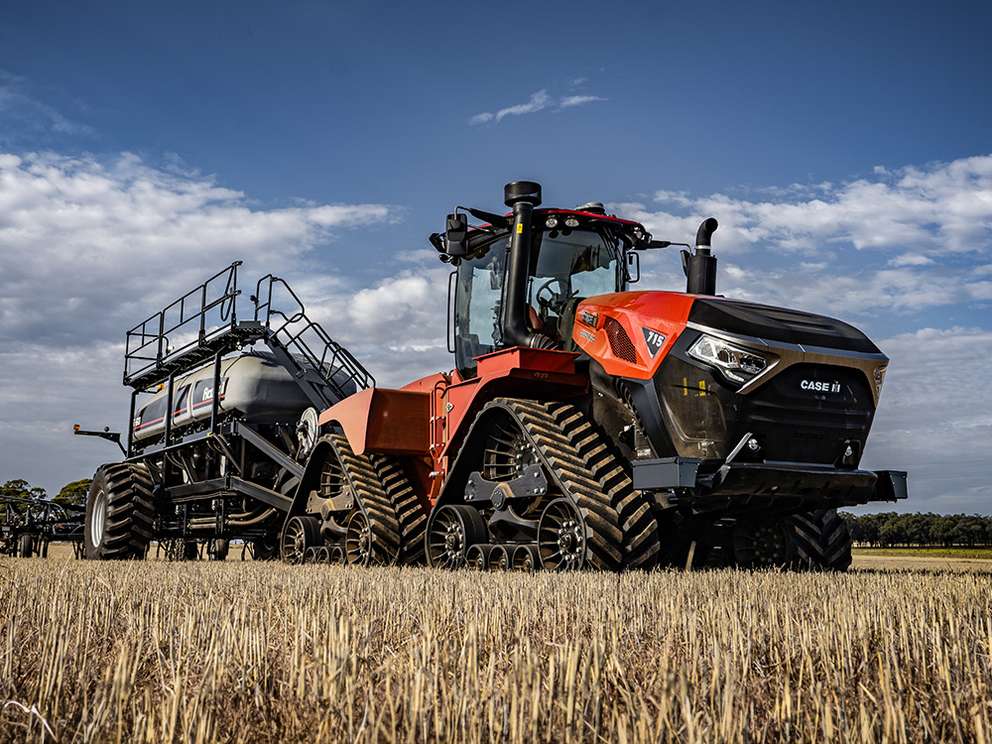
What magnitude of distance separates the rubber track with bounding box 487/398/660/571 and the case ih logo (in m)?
1.48

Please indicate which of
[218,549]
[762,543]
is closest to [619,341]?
[762,543]

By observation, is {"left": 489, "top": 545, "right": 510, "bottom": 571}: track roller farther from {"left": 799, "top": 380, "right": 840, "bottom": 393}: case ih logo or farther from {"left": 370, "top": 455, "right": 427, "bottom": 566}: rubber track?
{"left": 799, "top": 380, "right": 840, "bottom": 393}: case ih logo

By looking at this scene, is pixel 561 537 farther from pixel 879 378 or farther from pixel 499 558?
pixel 879 378

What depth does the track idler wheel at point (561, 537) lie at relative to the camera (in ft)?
23.4

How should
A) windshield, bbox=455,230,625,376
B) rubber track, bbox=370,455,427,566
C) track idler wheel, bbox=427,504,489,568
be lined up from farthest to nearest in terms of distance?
1. rubber track, bbox=370,455,427,566
2. windshield, bbox=455,230,625,376
3. track idler wheel, bbox=427,504,489,568

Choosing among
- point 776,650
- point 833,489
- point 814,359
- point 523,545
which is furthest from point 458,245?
point 776,650

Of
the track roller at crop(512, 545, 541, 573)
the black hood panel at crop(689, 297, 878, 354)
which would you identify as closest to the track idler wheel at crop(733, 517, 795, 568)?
the black hood panel at crop(689, 297, 878, 354)

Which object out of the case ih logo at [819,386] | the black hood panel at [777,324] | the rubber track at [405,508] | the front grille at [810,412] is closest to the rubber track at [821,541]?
the front grille at [810,412]

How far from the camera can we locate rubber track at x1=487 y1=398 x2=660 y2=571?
6.96m

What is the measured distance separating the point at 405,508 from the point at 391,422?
2.98ft

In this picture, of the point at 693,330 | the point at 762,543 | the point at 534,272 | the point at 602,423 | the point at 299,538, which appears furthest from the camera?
the point at 299,538

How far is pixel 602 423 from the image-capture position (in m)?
7.96

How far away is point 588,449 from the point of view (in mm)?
7641

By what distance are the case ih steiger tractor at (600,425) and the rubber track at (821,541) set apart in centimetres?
2
